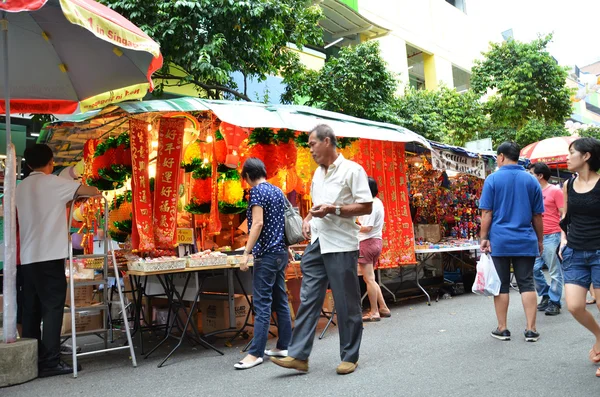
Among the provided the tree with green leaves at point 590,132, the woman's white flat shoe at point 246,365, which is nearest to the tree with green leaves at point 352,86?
the woman's white flat shoe at point 246,365

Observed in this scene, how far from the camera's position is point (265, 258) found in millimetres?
4645

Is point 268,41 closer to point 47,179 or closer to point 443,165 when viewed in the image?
point 443,165

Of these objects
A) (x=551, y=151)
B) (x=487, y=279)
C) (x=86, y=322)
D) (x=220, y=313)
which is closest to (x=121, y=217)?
(x=86, y=322)

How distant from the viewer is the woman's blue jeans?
4578mm

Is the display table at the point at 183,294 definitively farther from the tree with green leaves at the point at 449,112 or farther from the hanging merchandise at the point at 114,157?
the tree with green leaves at the point at 449,112

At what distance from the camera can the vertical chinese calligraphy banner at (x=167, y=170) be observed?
6.19 m

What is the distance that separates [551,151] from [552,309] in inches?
256

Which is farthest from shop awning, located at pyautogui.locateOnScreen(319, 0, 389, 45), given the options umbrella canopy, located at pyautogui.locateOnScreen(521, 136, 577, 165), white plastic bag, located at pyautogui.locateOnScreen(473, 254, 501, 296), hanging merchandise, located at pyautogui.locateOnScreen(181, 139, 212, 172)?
white plastic bag, located at pyautogui.locateOnScreen(473, 254, 501, 296)

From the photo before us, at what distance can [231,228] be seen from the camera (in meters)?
7.63

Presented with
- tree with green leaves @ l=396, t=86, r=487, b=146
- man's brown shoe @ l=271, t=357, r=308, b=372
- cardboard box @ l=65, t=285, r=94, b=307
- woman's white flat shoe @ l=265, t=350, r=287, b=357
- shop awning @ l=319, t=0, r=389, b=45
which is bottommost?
woman's white flat shoe @ l=265, t=350, r=287, b=357

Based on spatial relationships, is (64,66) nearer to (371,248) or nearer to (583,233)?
(371,248)

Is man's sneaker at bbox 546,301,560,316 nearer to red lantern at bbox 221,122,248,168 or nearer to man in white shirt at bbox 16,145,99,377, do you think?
red lantern at bbox 221,122,248,168

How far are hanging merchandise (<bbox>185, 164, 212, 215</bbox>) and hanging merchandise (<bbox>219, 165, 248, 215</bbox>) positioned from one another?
0.20 meters

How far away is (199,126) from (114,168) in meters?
1.21
